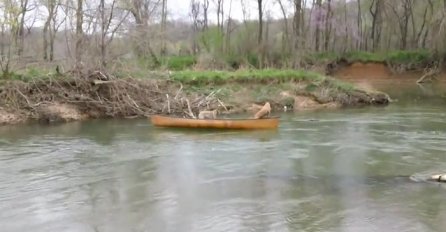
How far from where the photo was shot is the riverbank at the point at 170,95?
24719mm

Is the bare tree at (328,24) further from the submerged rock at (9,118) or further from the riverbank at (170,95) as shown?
the submerged rock at (9,118)

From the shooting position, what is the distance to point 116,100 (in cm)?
2595

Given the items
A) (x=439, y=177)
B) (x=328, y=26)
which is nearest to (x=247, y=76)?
(x=439, y=177)

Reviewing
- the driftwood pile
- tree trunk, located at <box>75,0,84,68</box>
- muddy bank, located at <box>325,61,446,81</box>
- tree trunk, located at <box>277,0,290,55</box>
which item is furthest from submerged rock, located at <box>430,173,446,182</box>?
muddy bank, located at <box>325,61,446,81</box>

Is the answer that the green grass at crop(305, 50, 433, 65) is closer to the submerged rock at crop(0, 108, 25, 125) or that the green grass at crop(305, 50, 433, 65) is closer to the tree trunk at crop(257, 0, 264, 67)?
the tree trunk at crop(257, 0, 264, 67)

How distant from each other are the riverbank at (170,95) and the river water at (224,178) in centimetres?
242

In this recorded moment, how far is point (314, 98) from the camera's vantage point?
30672 millimetres

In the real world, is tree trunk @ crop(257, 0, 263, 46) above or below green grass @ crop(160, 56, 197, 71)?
above

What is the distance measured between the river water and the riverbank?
7.93 feet

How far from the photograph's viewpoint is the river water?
33.3 feet

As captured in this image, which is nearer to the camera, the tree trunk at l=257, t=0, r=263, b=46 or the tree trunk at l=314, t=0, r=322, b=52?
the tree trunk at l=257, t=0, r=263, b=46

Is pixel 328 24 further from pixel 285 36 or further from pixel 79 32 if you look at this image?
pixel 79 32

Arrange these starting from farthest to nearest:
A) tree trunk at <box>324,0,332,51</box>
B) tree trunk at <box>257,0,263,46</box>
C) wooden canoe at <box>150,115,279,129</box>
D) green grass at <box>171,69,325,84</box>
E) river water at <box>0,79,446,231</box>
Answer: tree trunk at <box>324,0,332,51</box>, tree trunk at <box>257,0,263,46</box>, green grass at <box>171,69,325,84</box>, wooden canoe at <box>150,115,279,129</box>, river water at <box>0,79,446,231</box>

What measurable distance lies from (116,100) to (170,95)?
100.0 inches
